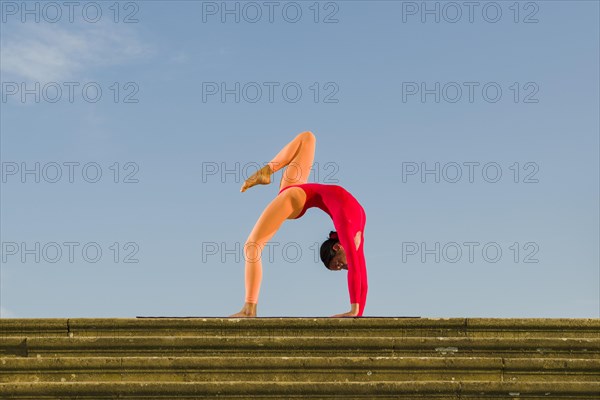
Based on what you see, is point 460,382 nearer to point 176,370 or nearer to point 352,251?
point 176,370

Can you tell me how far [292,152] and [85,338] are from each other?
12.2ft

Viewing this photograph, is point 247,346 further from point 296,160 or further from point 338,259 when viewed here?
point 296,160

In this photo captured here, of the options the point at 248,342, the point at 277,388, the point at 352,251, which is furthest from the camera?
the point at 352,251

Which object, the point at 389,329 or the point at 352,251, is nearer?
the point at 389,329

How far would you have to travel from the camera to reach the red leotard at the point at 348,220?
904cm

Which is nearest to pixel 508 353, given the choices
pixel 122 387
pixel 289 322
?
pixel 289 322

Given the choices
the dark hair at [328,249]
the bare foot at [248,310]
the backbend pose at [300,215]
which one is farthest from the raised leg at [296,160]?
the bare foot at [248,310]

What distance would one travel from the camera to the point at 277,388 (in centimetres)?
628

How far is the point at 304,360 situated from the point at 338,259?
2.85m

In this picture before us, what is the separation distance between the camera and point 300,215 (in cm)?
963

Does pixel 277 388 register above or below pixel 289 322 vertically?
below

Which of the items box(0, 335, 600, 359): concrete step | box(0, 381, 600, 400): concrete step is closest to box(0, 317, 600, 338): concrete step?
Answer: box(0, 335, 600, 359): concrete step

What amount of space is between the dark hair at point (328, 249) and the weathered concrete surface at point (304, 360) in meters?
2.17

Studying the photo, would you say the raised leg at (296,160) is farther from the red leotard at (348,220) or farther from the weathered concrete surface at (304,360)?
the weathered concrete surface at (304,360)
